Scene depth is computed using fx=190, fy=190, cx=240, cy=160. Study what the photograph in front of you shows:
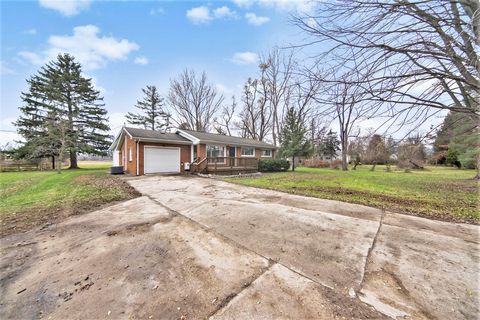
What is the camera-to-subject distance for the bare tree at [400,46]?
2744 millimetres

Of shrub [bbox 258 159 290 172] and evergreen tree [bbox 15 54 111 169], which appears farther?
evergreen tree [bbox 15 54 111 169]

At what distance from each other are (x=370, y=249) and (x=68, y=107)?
30143mm

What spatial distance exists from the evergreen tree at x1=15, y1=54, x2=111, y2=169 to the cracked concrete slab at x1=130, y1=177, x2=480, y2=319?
23.8m

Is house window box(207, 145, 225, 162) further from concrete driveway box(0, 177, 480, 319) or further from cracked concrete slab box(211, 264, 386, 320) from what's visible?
cracked concrete slab box(211, 264, 386, 320)

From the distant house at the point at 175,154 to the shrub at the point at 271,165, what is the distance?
172cm

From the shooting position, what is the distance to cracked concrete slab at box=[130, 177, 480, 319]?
1988 mm

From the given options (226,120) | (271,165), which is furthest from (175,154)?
(226,120)

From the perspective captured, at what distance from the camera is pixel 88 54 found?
11.3m

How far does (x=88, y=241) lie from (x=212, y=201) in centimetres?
317

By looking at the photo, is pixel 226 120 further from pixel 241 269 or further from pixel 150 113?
pixel 241 269

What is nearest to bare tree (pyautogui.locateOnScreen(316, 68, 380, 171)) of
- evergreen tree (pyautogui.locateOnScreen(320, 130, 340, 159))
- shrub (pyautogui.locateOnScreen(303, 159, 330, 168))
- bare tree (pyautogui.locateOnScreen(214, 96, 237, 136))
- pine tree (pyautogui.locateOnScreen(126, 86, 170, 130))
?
shrub (pyautogui.locateOnScreen(303, 159, 330, 168))

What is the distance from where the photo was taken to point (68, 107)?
72.7 ft

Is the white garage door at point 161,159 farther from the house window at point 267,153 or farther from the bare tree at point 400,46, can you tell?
the bare tree at point 400,46

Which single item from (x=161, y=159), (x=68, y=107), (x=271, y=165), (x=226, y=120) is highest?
(x=226, y=120)
